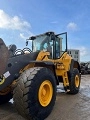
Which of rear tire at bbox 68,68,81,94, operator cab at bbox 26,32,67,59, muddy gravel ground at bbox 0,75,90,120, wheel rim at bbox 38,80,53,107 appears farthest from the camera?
rear tire at bbox 68,68,81,94

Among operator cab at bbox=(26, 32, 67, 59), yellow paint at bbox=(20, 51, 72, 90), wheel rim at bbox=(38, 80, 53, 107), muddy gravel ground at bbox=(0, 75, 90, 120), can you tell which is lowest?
muddy gravel ground at bbox=(0, 75, 90, 120)

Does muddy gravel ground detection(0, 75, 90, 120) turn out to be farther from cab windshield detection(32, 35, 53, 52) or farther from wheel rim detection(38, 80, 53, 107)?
cab windshield detection(32, 35, 53, 52)

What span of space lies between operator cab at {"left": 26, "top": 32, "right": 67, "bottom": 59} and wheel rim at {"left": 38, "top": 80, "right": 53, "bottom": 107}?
7.47 feet

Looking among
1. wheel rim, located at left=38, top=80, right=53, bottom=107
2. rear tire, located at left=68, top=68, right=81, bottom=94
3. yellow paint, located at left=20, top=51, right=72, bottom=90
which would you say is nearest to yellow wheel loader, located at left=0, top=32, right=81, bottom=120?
wheel rim, located at left=38, top=80, right=53, bottom=107

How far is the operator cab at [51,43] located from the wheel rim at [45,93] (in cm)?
228

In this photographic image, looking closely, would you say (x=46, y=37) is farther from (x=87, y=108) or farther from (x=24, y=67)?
(x=87, y=108)

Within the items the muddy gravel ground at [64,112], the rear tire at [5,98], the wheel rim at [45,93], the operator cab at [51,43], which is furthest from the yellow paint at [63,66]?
the wheel rim at [45,93]

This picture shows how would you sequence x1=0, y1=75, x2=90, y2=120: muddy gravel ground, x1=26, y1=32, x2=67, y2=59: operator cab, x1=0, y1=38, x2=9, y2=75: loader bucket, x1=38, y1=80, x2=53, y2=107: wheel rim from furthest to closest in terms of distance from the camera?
x1=26, y1=32, x2=67, y2=59: operator cab → x1=0, y1=75, x2=90, y2=120: muddy gravel ground → x1=38, y1=80, x2=53, y2=107: wheel rim → x1=0, y1=38, x2=9, y2=75: loader bucket

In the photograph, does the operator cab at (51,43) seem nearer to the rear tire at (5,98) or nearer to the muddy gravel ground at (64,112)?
the muddy gravel ground at (64,112)

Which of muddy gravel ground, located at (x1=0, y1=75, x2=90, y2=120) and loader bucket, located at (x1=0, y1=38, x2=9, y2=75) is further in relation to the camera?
muddy gravel ground, located at (x1=0, y1=75, x2=90, y2=120)

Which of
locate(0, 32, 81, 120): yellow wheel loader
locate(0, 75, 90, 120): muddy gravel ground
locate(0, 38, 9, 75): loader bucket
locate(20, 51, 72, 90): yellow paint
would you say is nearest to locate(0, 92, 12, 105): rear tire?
locate(0, 32, 81, 120): yellow wheel loader

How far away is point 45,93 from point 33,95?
67 centimetres

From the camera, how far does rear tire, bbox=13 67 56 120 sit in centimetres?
388

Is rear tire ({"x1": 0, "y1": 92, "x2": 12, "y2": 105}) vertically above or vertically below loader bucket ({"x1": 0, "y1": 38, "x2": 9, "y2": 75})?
below
